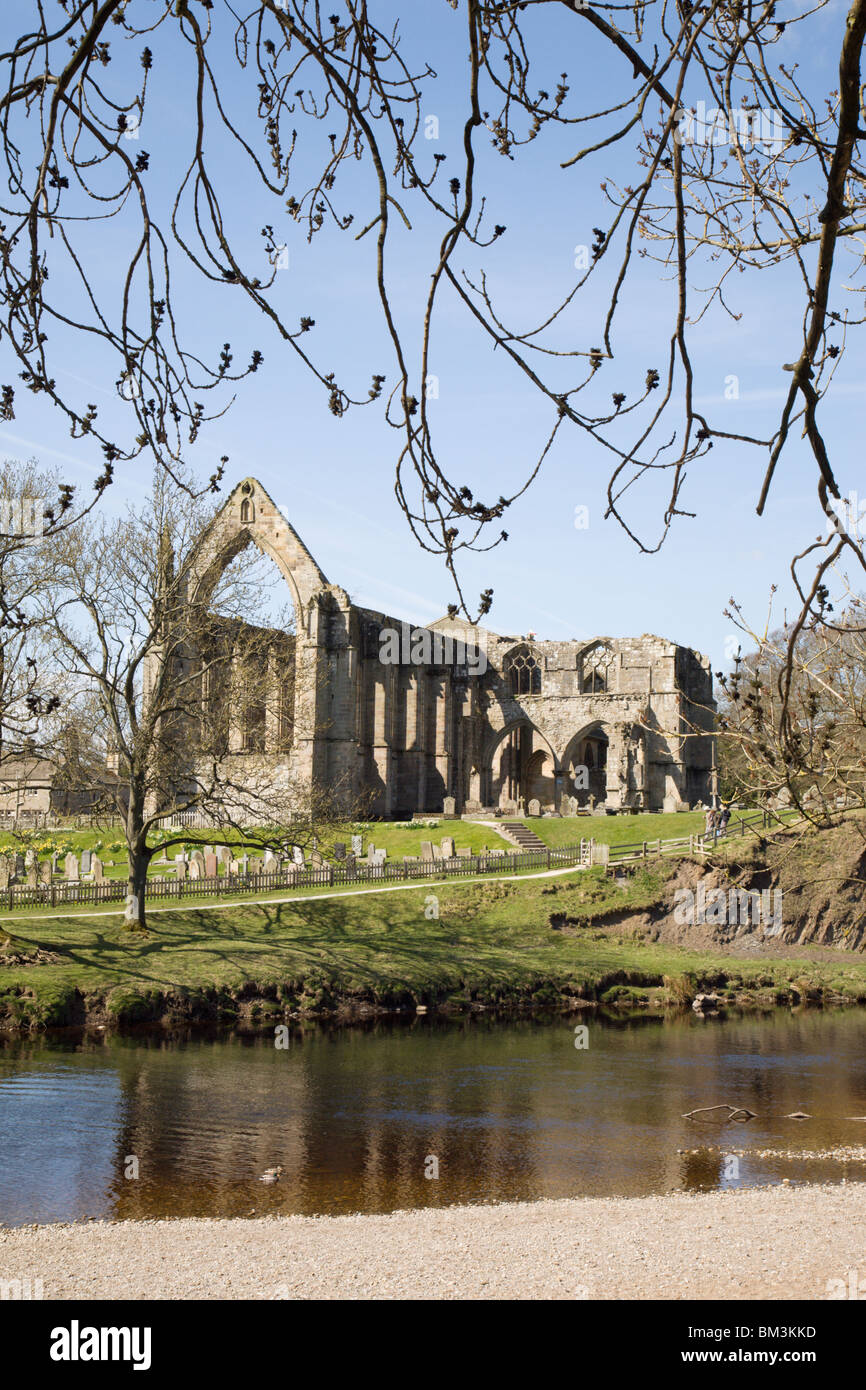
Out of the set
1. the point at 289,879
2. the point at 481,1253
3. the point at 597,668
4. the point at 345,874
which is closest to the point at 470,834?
the point at 345,874

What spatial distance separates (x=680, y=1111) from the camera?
1755 cm

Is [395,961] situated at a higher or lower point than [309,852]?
lower

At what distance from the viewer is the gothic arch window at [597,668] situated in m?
61.2

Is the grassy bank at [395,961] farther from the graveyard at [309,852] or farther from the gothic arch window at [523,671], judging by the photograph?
the gothic arch window at [523,671]

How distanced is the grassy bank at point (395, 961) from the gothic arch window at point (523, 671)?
84.4 feet

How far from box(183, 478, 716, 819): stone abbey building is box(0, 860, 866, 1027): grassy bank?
15469 mm

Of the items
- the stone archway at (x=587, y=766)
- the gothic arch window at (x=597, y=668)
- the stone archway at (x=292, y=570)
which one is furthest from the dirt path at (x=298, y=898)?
the gothic arch window at (x=597, y=668)

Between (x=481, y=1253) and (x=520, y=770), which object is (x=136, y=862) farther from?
(x=520, y=770)

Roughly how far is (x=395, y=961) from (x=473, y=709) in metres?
32.8

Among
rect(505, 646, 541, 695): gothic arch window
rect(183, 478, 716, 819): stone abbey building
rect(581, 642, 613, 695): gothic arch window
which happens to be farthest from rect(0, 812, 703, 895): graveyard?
rect(505, 646, 541, 695): gothic arch window

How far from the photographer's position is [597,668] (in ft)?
202

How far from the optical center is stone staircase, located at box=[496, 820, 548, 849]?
44.6m

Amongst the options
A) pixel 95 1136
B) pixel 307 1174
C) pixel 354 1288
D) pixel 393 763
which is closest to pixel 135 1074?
pixel 95 1136

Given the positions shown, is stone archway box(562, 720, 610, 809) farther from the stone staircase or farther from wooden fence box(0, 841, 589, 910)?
wooden fence box(0, 841, 589, 910)
